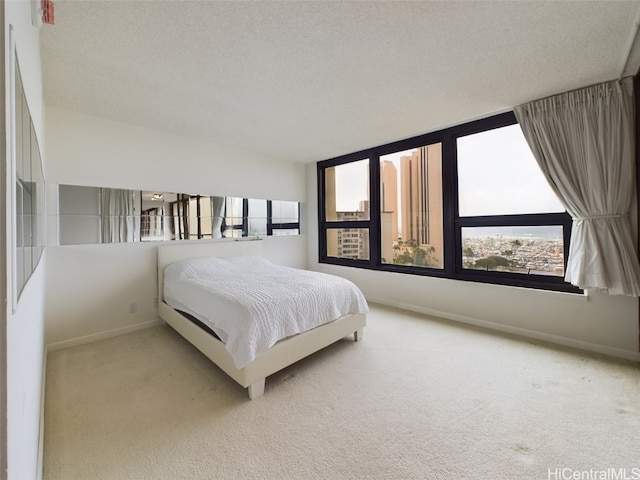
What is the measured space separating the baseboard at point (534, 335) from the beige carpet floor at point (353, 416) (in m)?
0.15

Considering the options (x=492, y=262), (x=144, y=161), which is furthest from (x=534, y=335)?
(x=144, y=161)

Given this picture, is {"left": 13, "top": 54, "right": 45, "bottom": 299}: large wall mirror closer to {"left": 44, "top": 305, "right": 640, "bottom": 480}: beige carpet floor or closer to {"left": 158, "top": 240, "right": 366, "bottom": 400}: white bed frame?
{"left": 44, "top": 305, "right": 640, "bottom": 480}: beige carpet floor

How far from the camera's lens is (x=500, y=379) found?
198cm

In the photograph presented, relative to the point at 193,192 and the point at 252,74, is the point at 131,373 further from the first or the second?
the point at 252,74

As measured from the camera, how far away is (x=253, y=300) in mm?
1992

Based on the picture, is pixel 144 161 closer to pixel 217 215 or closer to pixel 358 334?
pixel 217 215

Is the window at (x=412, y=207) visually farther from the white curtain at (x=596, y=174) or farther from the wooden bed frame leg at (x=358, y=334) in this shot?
the wooden bed frame leg at (x=358, y=334)

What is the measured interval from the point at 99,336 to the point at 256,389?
6.84 ft

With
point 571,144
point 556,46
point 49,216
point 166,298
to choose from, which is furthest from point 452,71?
point 49,216

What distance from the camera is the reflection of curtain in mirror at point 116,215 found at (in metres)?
2.80

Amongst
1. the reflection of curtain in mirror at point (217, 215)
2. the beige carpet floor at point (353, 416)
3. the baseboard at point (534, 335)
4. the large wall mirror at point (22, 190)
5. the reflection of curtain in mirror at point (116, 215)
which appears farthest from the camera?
the reflection of curtain in mirror at point (217, 215)

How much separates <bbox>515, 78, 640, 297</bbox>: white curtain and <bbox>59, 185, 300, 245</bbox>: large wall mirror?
355 cm

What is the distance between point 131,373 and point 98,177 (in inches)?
79.0

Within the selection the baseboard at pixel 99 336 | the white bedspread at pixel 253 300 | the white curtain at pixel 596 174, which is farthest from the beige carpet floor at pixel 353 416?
the white curtain at pixel 596 174
